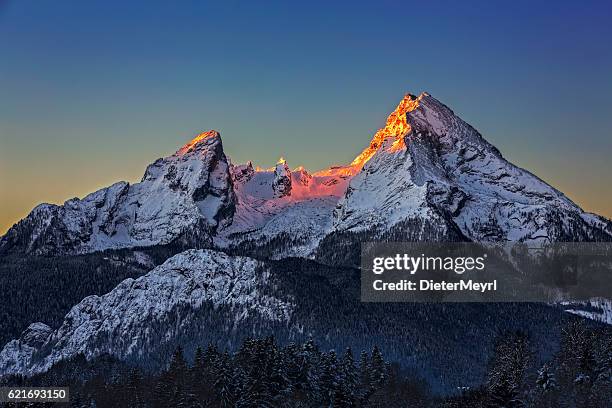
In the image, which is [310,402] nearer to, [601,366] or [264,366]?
[264,366]

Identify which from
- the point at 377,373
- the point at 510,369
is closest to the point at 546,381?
the point at 510,369

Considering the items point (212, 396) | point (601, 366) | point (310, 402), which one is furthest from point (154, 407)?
point (601, 366)

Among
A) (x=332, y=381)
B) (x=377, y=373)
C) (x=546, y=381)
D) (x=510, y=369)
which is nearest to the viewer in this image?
(x=546, y=381)

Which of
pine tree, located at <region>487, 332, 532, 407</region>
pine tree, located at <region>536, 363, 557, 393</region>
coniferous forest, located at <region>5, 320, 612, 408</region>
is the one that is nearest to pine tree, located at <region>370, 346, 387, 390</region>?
coniferous forest, located at <region>5, 320, 612, 408</region>

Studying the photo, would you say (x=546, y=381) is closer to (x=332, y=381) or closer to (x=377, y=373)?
(x=332, y=381)

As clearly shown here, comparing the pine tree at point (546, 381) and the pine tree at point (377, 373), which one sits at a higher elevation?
the pine tree at point (377, 373)

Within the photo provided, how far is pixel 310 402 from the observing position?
518 ft

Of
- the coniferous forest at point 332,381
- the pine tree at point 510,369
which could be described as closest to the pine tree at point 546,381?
the coniferous forest at point 332,381

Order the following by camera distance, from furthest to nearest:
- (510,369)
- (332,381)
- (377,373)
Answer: (377,373), (510,369), (332,381)

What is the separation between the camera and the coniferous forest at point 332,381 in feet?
483

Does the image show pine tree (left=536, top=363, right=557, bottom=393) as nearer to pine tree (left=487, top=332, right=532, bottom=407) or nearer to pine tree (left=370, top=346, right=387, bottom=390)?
pine tree (left=487, top=332, right=532, bottom=407)

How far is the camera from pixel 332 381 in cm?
16062

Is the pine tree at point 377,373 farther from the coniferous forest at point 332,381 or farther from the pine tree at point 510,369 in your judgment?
the pine tree at point 510,369

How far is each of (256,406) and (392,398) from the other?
24057 mm
